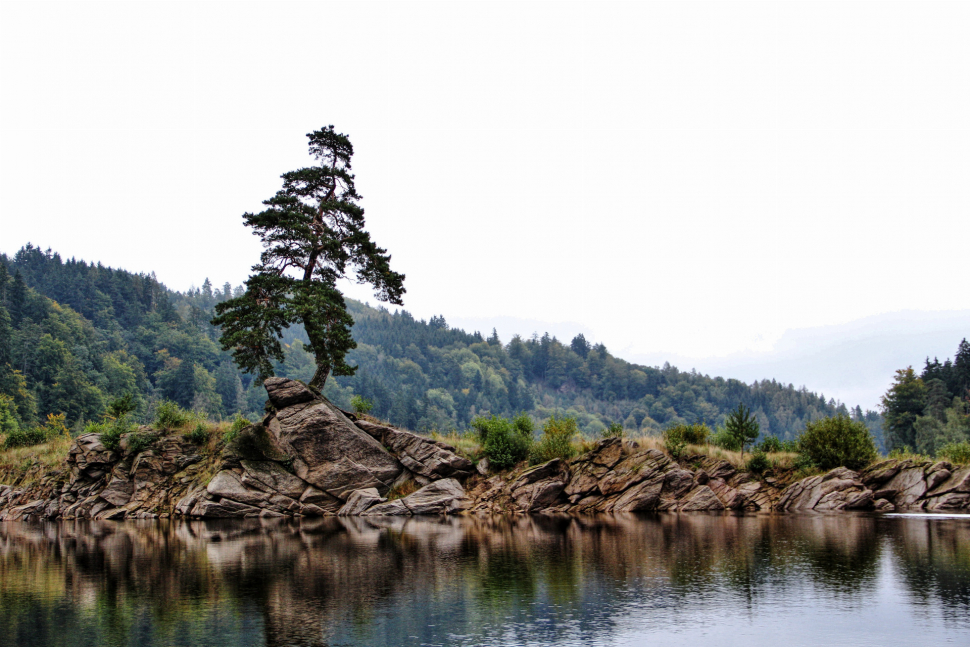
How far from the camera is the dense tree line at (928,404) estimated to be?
300 ft

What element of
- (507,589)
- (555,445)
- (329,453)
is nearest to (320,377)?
(329,453)

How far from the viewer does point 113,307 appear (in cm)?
18188

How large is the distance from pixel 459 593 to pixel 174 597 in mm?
6507

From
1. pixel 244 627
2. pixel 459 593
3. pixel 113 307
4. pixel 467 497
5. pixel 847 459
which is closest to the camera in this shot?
pixel 244 627

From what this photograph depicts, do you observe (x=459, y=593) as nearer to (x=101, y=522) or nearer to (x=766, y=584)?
(x=766, y=584)

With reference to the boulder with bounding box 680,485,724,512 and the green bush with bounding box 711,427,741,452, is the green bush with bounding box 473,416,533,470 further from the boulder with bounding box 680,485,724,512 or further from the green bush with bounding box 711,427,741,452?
the green bush with bounding box 711,427,741,452

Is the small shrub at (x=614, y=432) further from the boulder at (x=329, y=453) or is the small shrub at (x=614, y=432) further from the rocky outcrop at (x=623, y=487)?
the boulder at (x=329, y=453)

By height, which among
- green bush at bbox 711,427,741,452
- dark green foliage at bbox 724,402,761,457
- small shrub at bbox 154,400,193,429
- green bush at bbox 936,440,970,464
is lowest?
green bush at bbox 936,440,970,464

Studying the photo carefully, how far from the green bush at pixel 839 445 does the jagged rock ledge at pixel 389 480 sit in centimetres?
110

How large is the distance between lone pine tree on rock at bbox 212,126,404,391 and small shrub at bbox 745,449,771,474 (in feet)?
85.4

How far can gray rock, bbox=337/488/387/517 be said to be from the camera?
39062 millimetres

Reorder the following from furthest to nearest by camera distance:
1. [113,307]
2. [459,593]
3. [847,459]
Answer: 1. [113,307]
2. [847,459]
3. [459,593]

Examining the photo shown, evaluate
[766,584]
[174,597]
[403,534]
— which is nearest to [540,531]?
[403,534]

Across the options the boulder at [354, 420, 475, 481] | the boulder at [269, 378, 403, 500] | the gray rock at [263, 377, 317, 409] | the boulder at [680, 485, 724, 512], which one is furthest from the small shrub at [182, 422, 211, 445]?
the boulder at [680, 485, 724, 512]
